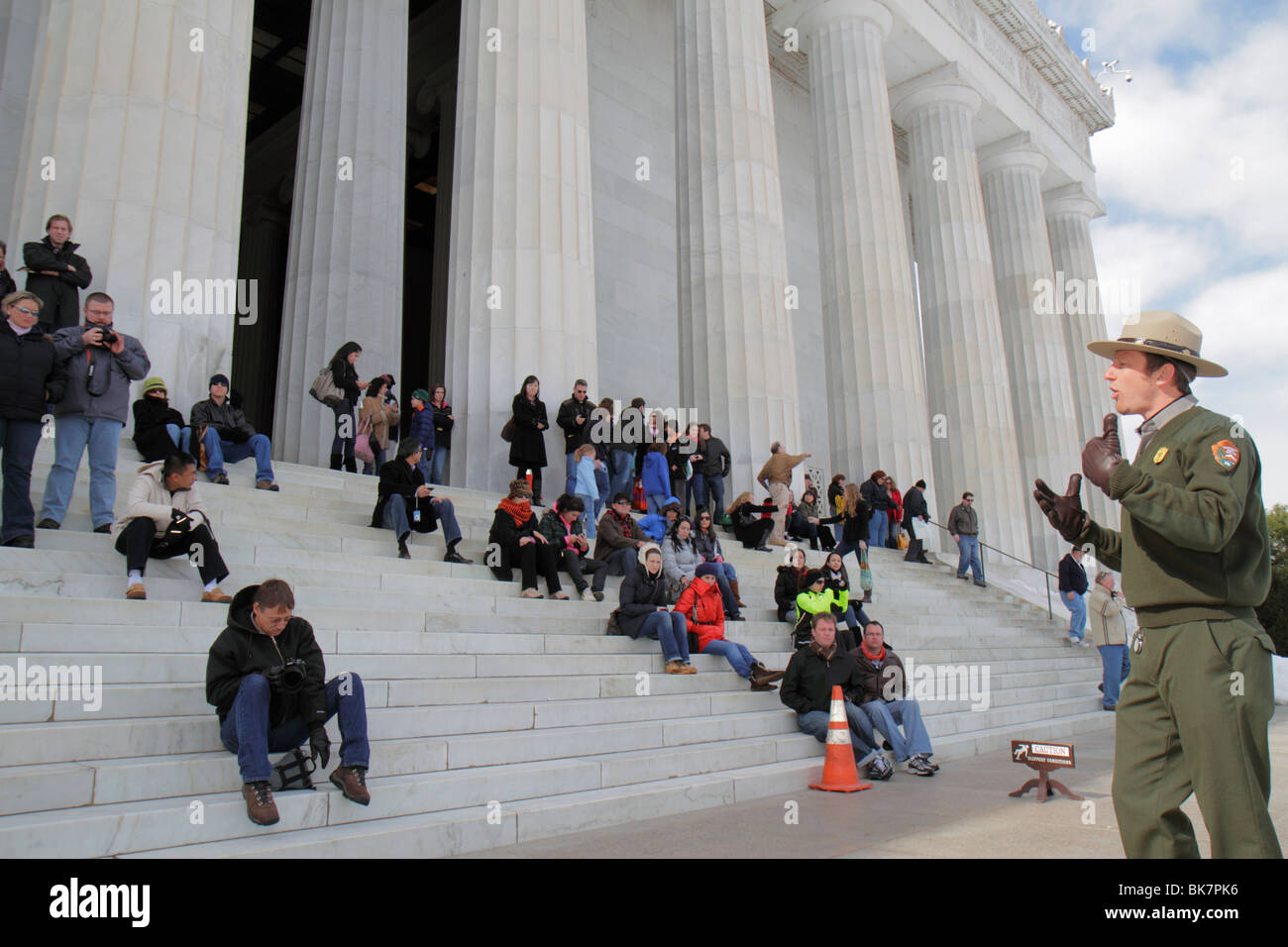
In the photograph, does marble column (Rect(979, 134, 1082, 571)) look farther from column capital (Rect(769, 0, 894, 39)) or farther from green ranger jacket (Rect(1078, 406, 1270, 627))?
green ranger jacket (Rect(1078, 406, 1270, 627))

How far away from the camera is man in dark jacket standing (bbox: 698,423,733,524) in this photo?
15914 mm

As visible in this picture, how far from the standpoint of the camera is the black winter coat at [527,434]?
13070 mm

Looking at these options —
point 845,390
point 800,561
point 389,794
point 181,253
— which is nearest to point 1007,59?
point 845,390

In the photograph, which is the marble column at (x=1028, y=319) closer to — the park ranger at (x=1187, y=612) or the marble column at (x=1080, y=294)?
the marble column at (x=1080, y=294)

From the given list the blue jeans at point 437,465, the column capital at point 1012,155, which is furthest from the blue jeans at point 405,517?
the column capital at point 1012,155

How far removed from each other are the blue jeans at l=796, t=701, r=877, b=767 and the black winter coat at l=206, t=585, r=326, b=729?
4.46 m

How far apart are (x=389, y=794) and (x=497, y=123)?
41.2ft

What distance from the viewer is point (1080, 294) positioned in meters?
33.9

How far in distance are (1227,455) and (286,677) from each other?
4.76m

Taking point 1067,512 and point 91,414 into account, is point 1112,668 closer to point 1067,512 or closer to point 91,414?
point 1067,512

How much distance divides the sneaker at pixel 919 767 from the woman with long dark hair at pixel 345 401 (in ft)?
30.9

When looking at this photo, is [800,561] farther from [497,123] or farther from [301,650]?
[497,123]

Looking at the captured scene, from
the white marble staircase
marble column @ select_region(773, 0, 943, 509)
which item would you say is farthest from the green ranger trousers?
marble column @ select_region(773, 0, 943, 509)

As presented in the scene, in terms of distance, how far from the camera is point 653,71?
2692 centimetres
